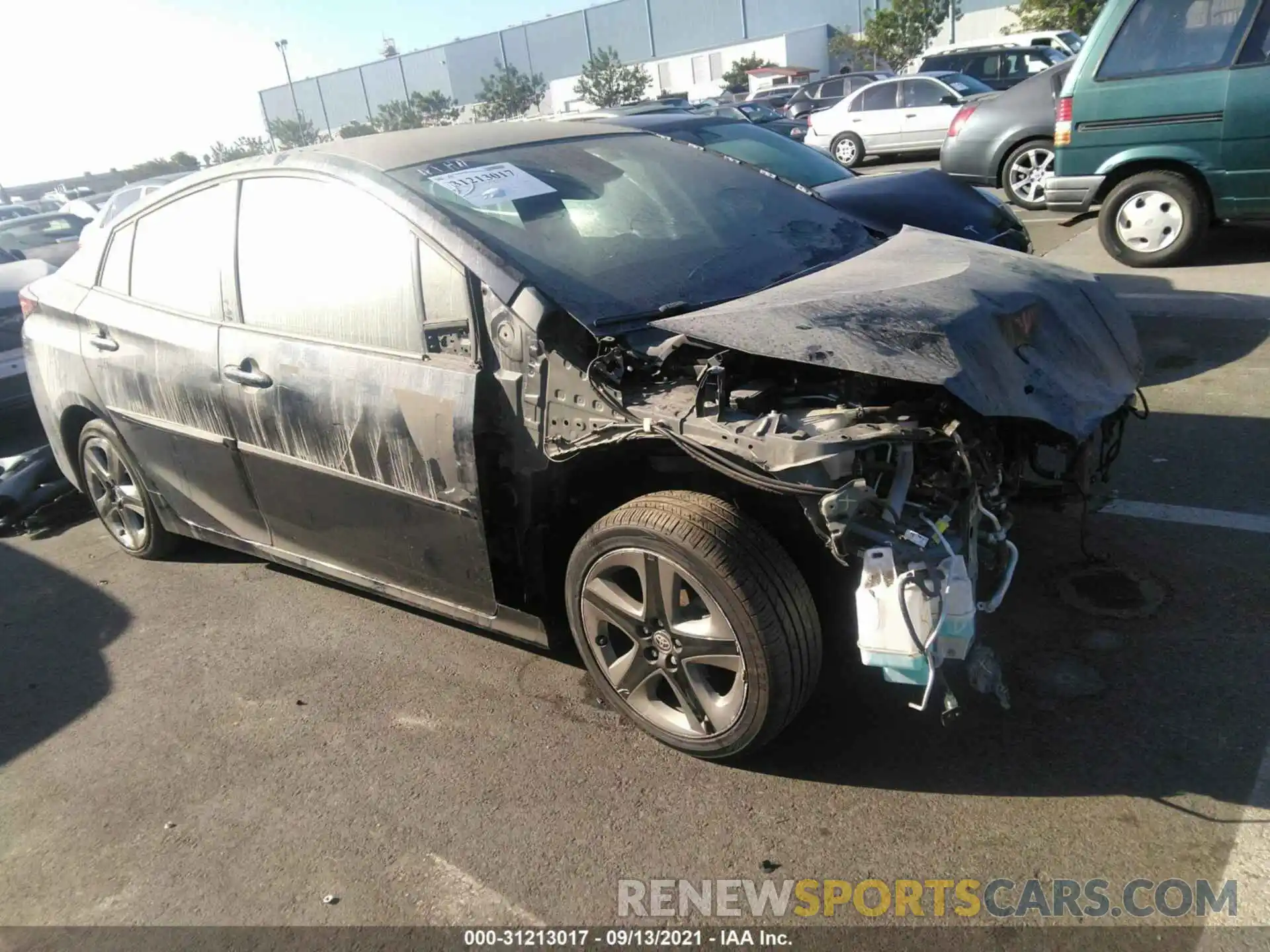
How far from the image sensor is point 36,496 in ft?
18.0

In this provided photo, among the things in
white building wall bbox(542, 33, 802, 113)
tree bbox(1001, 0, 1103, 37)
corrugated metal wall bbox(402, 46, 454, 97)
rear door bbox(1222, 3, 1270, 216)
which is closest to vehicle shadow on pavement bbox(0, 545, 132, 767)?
rear door bbox(1222, 3, 1270, 216)

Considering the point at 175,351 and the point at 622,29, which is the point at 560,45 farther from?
the point at 175,351

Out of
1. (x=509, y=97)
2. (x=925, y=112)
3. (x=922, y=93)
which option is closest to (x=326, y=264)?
(x=925, y=112)

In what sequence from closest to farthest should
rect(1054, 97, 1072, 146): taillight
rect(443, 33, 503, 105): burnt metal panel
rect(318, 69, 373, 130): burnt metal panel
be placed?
rect(1054, 97, 1072, 146): taillight, rect(443, 33, 503, 105): burnt metal panel, rect(318, 69, 373, 130): burnt metal panel

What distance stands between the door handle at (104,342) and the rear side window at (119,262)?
199mm

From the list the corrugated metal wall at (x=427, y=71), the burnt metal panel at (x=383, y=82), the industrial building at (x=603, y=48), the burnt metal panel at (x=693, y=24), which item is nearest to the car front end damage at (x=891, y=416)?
the industrial building at (x=603, y=48)

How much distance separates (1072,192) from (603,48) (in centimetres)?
8029

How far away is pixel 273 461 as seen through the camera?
3.51 m

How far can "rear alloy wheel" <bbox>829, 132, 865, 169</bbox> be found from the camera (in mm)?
17297

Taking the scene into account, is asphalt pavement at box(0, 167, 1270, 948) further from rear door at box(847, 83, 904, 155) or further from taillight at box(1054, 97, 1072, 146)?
rear door at box(847, 83, 904, 155)

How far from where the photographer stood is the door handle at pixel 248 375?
134 inches

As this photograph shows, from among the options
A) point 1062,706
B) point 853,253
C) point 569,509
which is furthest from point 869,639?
point 853,253

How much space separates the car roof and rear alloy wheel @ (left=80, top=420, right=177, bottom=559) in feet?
5.86

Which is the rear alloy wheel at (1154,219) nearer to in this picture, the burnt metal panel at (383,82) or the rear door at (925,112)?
the rear door at (925,112)
